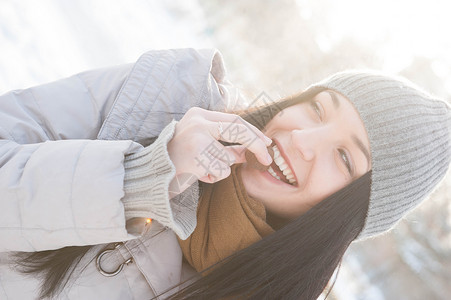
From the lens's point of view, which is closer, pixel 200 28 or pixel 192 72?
pixel 192 72

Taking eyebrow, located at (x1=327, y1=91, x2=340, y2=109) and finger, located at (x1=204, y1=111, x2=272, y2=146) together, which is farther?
eyebrow, located at (x1=327, y1=91, x2=340, y2=109)

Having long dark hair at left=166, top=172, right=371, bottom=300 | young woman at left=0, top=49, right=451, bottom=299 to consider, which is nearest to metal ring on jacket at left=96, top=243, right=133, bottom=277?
young woman at left=0, top=49, right=451, bottom=299

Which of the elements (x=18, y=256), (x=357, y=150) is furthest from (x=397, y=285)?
(x=18, y=256)

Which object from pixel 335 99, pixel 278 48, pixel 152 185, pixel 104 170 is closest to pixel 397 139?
pixel 335 99

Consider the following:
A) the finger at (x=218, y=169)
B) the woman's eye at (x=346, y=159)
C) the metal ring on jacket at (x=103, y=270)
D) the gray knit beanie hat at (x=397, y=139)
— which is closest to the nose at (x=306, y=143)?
the woman's eye at (x=346, y=159)

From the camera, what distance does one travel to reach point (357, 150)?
1.34 meters

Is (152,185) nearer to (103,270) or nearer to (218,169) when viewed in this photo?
(218,169)

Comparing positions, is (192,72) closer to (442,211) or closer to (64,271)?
(64,271)

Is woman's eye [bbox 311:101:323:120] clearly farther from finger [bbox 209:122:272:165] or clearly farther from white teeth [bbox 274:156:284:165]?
finger [bbox 209:122:272:165]

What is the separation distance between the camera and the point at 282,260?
53.0 inches

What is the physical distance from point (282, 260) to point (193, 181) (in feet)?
1.67

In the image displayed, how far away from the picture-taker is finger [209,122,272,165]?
1157 millimetres

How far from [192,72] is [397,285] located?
4.65 metres

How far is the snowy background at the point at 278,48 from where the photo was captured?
2680mm
